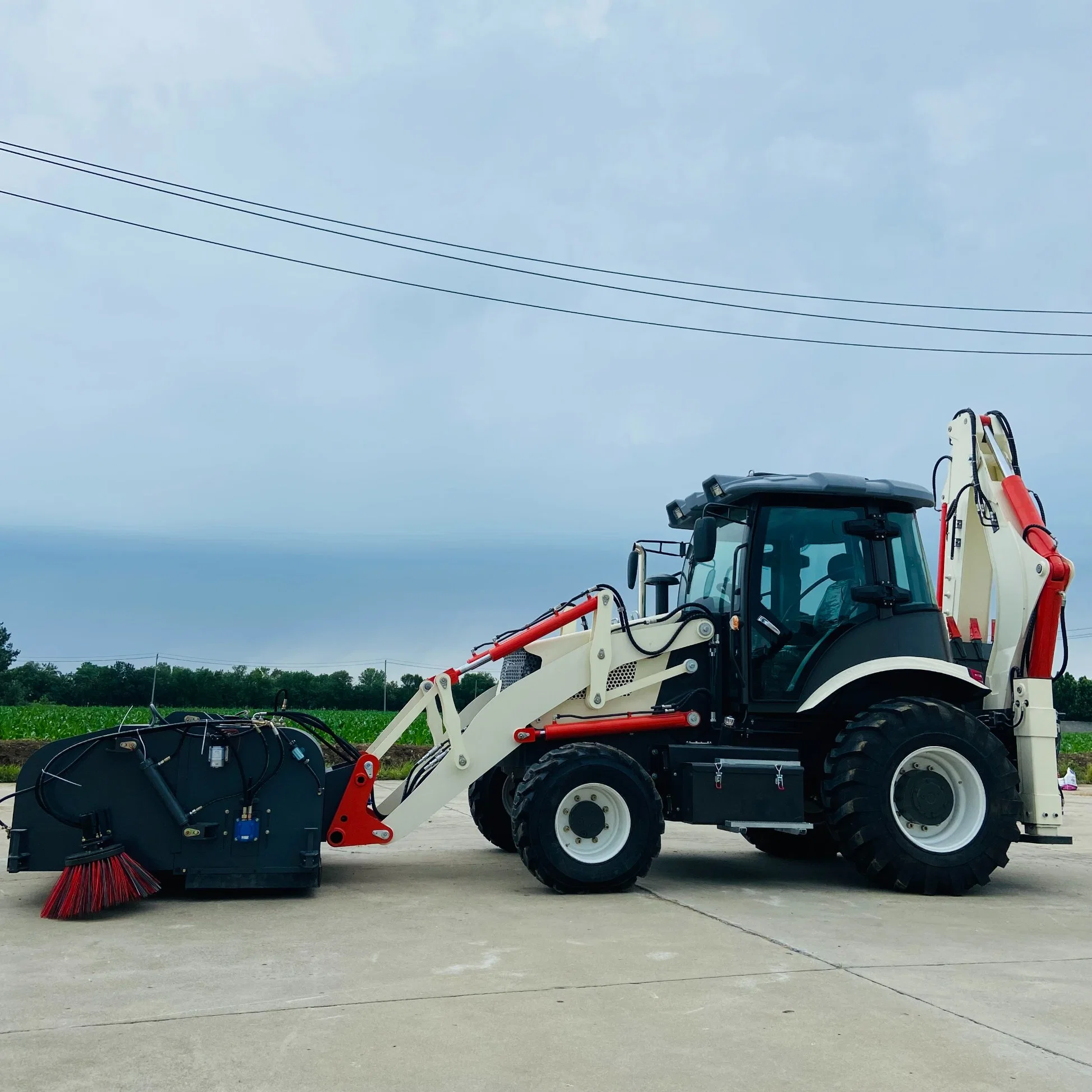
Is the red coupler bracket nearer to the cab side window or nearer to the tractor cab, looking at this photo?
the tractor cab

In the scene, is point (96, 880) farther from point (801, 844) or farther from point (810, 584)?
point (801, 844)

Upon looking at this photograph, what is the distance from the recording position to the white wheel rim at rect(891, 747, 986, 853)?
291 inches

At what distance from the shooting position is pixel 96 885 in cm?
611

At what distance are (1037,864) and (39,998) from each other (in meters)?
8.00

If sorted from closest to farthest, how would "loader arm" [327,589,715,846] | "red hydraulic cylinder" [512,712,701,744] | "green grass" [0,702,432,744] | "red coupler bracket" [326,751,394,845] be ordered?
1. "red coupler bracket" [326,751,394,845]
2. "loader arm" [327,589,715,846]
3. "red hydraulic cylinder" [512,712,701,744]
4. "green grass" [0,702,432,744]

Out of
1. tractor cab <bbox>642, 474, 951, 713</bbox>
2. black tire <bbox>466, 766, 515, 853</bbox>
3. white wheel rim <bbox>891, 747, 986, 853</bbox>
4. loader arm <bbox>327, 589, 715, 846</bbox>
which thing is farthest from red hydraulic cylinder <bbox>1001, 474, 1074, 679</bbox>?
black tire <bbox>466, 766, 515, 853</bbox>

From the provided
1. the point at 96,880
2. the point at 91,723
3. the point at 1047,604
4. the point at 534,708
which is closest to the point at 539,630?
the point at 534,708

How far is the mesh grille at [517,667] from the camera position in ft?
26.8

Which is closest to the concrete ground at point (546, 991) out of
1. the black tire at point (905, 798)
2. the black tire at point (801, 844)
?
the black tire at point (905, 798)

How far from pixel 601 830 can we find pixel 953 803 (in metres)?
2.47

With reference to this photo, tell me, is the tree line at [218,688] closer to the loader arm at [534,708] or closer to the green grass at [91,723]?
the green grass at [91,723]

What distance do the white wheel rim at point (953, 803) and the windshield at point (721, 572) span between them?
5.48ft

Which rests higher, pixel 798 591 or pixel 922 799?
pixel 798 591

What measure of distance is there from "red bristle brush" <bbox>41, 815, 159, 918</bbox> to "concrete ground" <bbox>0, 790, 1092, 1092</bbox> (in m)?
0.12
